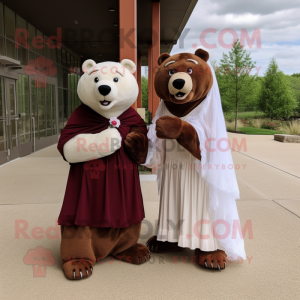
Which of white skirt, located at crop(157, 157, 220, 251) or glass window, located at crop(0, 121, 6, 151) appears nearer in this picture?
white skirt, located at crop(157, 157, 220, 251)

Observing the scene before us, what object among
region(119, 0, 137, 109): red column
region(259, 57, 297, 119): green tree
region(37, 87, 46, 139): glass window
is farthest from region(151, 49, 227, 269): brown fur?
region(259, 57, 297, 119): green tree

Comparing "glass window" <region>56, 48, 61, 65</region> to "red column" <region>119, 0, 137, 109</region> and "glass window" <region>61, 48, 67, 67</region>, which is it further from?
"red column" <region>119, 0, 137, 109</region>

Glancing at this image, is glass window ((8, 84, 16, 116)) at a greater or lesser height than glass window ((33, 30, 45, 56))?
lesser

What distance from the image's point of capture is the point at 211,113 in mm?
2570

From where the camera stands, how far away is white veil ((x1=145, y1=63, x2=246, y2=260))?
2.55 meters

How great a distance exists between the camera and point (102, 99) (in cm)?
250

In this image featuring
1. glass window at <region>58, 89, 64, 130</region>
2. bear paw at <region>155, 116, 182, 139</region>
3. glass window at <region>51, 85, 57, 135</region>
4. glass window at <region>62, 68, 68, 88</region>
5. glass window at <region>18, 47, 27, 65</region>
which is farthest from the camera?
glass window at <region>62, 68, 68, 88</region>

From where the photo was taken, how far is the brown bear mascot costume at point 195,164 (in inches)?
97.3

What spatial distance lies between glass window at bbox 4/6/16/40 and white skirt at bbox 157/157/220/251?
754cm

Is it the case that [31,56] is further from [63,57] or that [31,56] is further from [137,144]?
[137,144]

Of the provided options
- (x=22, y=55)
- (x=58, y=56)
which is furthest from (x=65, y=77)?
(x=22, y=55)

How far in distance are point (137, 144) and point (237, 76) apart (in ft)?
60.6

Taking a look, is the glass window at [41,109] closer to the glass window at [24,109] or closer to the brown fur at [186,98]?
the glass window at [24,109]

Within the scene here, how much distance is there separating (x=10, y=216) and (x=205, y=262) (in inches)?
102
